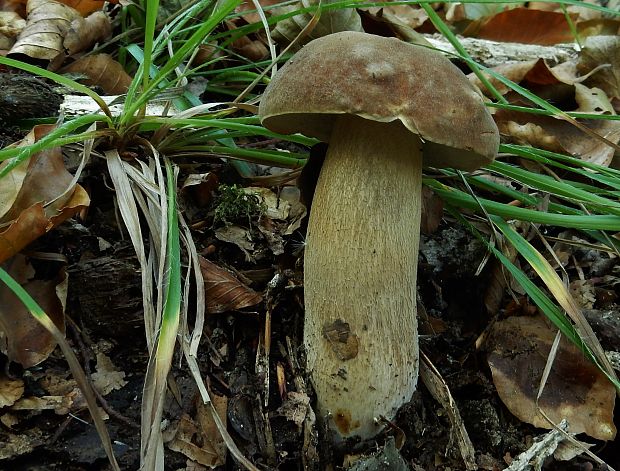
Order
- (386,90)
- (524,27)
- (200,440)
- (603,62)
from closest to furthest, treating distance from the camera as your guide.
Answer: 1. (386,90)
2. (200,440)
3. (603,62)
4. (524,27)

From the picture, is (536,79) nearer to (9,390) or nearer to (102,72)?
(102,72)

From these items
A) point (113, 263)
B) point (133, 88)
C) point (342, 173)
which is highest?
point (133, 88)

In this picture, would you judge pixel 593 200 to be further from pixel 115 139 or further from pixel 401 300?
pixel 115 139

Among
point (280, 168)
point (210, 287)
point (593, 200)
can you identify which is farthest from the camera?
point (280, 168)

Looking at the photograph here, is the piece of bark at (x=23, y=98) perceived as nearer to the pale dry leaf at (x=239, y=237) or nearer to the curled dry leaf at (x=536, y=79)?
the pale dry leaf at (x=239, y=237)

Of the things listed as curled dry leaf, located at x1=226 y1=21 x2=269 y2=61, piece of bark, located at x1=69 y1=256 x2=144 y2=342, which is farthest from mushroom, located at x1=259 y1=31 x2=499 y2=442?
curled dry leaf, located at x1=226 y1=21 x2=269 y2=61

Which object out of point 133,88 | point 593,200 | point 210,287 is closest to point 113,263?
point 210,287

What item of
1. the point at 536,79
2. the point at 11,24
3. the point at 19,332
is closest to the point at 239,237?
the point at 19,332
